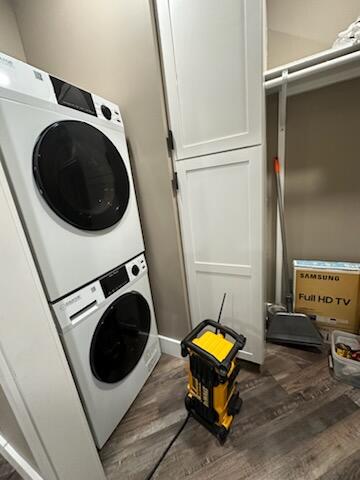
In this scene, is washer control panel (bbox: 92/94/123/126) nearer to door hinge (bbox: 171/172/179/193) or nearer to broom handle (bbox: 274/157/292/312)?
door hinge (bbox: 171/172/179/193)

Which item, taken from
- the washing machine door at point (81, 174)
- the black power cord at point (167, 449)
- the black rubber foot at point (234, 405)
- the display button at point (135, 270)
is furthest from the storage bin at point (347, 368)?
the washing machine door at point (81, 174)

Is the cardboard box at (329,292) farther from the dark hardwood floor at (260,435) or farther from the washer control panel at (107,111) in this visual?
the washer control panel at (107,111)

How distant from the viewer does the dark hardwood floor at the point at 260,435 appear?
90 centimetres

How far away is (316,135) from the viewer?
136 cm

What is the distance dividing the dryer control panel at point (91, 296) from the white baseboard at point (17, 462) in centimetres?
64

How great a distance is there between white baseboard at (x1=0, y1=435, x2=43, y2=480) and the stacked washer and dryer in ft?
0.83

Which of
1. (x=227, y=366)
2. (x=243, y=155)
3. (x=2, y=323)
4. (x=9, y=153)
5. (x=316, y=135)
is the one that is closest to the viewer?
(x=2, y=323)

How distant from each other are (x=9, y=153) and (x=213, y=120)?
86cm

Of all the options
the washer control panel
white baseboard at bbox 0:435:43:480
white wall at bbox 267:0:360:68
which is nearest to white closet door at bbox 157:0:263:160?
the washer control panel

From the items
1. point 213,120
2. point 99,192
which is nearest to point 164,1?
point 213,120

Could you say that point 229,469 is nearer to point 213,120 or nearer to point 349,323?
point 349,323

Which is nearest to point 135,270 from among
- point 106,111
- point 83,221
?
point 83,221

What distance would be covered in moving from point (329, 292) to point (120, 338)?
1.42 m

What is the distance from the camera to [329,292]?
1440 mm
